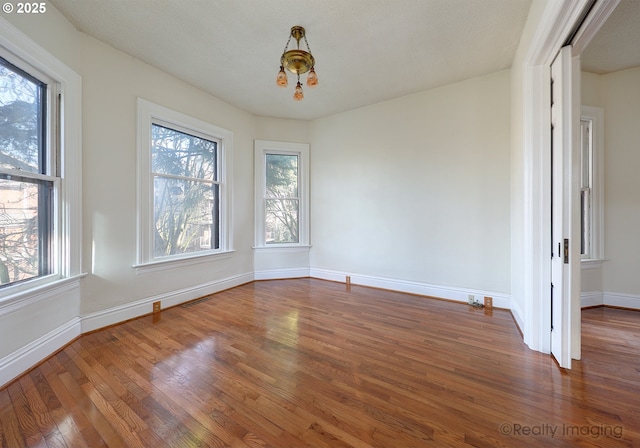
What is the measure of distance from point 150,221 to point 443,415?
323 cm

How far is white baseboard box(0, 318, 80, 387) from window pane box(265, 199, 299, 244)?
2.65 metres

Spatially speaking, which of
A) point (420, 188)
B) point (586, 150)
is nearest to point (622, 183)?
point (586, 150)

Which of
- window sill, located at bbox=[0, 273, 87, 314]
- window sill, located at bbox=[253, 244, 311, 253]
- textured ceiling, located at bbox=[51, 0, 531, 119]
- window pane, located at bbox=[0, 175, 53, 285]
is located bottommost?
window sill, located at bbox=[0, 273, 87, 314]

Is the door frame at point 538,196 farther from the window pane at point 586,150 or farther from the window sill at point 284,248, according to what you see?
the window sill at point 284,248

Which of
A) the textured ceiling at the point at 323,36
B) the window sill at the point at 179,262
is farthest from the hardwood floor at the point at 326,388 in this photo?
the textured ceiling at the point at 323,36

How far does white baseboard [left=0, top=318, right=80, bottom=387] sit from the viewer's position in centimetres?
172

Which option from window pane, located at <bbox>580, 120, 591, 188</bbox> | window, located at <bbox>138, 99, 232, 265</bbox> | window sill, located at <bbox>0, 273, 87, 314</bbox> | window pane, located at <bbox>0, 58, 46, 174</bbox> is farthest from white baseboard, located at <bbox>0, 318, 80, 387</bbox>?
window pane, located at <bbox>580, 120, 591, 188</bbox>

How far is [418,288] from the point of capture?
11.8ft

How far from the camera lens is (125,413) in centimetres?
145

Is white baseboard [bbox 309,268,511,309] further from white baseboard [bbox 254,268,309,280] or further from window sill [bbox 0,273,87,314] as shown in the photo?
window sill [bbox 0,273,87,314]

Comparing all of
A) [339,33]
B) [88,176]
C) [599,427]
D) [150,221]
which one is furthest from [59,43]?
[599,427]

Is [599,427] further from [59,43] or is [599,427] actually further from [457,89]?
[59,43]

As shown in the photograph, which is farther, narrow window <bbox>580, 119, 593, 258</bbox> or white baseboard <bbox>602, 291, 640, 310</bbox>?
narrow window <bbox>580, 119, 593, 258</bbox>

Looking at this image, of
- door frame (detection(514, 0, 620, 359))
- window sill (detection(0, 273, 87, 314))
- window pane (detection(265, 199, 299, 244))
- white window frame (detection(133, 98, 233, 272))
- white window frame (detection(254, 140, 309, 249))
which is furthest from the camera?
window pane (detection(265, 199, 299, 244))
